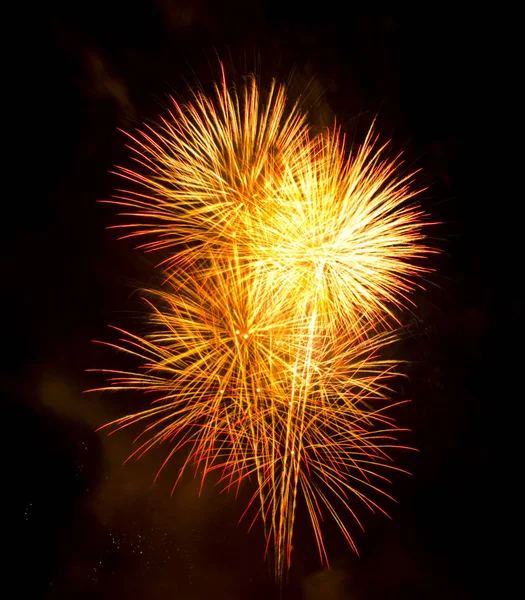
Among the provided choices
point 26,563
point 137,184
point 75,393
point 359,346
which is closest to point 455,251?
point 359,346

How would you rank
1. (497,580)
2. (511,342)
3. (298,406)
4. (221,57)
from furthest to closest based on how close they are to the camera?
(497,580) → (511,342) → (221,57) → (298,406)

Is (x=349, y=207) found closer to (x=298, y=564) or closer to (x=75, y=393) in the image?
(x=75, y=393)

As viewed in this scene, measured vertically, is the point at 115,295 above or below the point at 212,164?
below

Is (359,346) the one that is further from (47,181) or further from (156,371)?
(47,181)

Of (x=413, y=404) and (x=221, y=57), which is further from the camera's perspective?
(x=413, y=404)

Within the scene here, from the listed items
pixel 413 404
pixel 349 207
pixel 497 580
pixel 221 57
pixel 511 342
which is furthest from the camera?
pixel 497 580

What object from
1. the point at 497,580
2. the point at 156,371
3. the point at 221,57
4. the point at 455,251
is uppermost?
the point at 221,57

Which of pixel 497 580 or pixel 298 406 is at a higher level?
pixel 298 406
